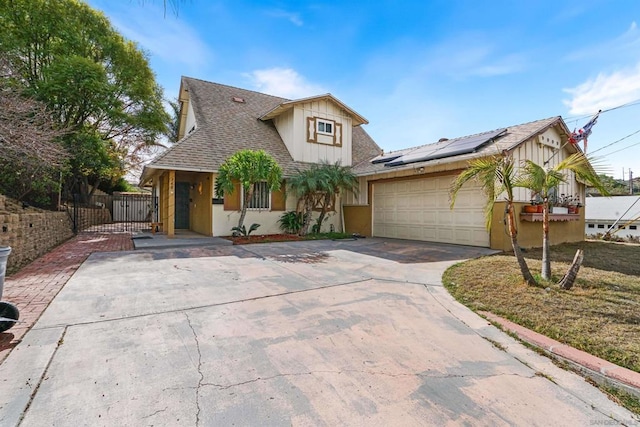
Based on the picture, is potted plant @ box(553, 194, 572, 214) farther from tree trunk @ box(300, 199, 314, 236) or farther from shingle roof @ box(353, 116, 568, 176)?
tree trunk @ box(300, 199, 314, 236)

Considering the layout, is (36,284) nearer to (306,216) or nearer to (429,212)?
(306,216)

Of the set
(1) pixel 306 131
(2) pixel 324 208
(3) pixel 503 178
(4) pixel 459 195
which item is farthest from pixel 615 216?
(1) pixel 306 131

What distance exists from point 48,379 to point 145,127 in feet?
55.3

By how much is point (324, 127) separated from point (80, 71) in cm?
1006

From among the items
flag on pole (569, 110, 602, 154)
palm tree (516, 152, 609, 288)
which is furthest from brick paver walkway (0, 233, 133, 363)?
flag on pole (569, 110, 602, 154)

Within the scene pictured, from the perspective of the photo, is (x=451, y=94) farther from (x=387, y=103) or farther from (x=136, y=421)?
(x=136, y=421)

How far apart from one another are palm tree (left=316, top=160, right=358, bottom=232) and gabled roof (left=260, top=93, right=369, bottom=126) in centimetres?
301

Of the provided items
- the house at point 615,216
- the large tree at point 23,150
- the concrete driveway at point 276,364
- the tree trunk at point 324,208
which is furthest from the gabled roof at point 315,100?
the house at point 615,216

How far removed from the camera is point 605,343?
282 centimetres

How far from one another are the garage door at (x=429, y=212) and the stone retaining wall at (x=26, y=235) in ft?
34.3

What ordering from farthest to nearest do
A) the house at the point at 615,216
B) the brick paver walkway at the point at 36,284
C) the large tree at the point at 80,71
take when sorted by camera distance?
the house at the point at 615,216 < the large tree at the point at 80,71 < the brick paver walkway at the point at 36,284

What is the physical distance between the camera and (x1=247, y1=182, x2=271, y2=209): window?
11.7m

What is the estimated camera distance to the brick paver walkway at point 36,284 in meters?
2.99

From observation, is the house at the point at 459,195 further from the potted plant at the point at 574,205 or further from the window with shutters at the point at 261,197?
the window with shutters at the point at 261,197
